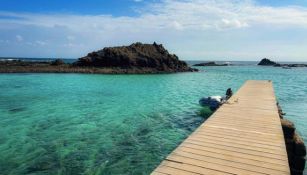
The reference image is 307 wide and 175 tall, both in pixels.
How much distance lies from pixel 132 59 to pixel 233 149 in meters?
62.7

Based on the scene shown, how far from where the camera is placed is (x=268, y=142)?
357 inches

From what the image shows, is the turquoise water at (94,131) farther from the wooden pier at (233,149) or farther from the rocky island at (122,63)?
the rocky island at (122,63)

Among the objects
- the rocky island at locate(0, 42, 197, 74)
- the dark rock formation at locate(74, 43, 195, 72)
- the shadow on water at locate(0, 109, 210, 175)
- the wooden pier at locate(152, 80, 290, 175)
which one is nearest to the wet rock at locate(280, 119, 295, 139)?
the wooden pier at locate(152, 80, 290, 175)

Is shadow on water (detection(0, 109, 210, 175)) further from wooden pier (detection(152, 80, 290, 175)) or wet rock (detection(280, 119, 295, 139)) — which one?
wet rock (detection(280, 119, 295, 139))

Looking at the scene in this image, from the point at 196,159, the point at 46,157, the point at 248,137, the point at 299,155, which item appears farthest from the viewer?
the point at 46,157

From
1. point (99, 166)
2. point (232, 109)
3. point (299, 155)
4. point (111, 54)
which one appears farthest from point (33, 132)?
point (111, 54)

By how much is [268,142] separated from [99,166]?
19.7 ft

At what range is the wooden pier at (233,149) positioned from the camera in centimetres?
685

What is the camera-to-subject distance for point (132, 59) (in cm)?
7006

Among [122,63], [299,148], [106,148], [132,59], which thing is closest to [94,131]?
[106,148]

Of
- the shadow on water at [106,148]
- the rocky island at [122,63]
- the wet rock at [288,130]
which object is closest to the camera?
the shadow on water at [106,148]

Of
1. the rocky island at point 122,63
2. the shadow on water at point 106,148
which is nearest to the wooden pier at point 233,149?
the shadow on water at point 106,148

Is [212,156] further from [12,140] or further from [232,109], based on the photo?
[12,140]

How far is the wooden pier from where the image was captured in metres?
6.85
